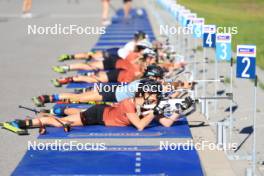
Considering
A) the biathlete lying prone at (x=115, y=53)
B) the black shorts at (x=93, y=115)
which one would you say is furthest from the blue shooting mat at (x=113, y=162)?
the biathlete lying prone at (x=115, y=53)

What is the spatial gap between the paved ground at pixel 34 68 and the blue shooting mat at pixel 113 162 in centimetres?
32

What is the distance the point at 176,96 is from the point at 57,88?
11.4 ft

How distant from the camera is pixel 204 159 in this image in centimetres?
1146

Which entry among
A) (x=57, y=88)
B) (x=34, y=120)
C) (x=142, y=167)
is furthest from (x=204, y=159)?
(x=57, y=88)

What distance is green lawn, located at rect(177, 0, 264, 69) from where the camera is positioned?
27.5 metres

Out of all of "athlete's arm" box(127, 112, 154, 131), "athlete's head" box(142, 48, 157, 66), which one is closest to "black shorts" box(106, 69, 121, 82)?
"athlete's head" box(142, 48, 157, 66)

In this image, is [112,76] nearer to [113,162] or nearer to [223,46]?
[223,46]

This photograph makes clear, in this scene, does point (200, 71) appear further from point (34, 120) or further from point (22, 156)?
point (22, 156)

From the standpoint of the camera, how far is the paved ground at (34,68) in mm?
12461

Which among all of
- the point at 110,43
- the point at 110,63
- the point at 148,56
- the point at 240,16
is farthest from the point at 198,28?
the point at 240,16

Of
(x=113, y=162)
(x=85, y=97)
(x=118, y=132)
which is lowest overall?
(x=113, y=162)

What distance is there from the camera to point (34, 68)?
20.9 m

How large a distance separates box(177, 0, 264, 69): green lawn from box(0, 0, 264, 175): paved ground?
7.36 ft

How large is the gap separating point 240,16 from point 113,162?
92.1 ft
